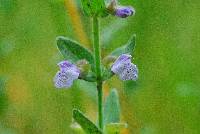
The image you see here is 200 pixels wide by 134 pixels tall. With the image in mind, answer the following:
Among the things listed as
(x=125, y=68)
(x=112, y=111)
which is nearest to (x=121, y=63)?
(x=125, y=68)

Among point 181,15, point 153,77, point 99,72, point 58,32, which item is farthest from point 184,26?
point 99,72

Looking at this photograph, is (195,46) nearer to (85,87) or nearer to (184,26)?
(184,26)

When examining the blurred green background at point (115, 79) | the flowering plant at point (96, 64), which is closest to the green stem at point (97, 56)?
the flowering plant at point (96, 64)

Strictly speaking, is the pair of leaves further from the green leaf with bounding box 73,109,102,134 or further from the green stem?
the green leaf with bounding box 73,109,102,134

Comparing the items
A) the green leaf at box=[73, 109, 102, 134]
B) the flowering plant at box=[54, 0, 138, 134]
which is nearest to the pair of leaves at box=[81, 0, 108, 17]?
the flowering plant at box=[54, 0, 138, 134]

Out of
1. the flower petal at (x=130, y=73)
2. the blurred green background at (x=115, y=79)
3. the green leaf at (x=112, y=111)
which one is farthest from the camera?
the blurred green background at (x=115, y=79)

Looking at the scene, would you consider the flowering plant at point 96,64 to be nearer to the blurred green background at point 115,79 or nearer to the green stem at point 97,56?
the green stem at point 97,56
